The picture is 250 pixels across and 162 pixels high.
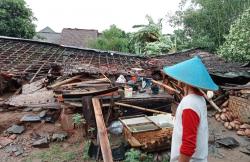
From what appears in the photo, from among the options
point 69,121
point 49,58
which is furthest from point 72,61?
point 69,121

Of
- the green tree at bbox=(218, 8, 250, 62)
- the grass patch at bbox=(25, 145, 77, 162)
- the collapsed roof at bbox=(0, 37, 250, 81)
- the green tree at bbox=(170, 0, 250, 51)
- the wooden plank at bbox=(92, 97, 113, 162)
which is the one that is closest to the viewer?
the wooden plank at bbox=(92, 97, 113, 162)

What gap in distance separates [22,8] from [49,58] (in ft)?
33.8

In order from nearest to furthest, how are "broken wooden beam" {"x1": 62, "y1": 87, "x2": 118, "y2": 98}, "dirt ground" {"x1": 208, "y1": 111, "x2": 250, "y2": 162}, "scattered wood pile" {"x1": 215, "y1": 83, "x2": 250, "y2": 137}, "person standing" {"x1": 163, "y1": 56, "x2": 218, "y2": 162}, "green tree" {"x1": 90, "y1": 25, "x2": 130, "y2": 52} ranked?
"person standing" {"x1": 163, "y1": 56, "x2": 218, "y2": 162} < "broken wooden beam" {"x1": 62, "y1": 87, "x2": 118, "y2": 98} < "dirt ground" {"x1": 208, "y1": 111, "x2": 250, "y2": 162} < "scattered wood pile" {"x1": 215, "y1": 83, "x2": 250, "y2": 137} < "green tree" {"x1": 90, "y1": 25, "x2": 130, "y2": 52}

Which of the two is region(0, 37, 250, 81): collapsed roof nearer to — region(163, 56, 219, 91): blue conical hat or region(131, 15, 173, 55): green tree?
region(131, 15, 173, 55): green tree

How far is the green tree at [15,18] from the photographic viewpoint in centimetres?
1802

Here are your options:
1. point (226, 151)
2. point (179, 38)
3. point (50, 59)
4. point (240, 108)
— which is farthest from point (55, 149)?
point (179, 38)

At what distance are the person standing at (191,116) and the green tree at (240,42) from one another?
30.8ft

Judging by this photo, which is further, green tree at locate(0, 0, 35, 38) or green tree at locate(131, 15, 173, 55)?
green tree at locate(131, 15, 173, 55)

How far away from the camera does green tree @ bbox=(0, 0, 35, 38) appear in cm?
1802

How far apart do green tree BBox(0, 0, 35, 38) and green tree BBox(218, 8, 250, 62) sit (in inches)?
539

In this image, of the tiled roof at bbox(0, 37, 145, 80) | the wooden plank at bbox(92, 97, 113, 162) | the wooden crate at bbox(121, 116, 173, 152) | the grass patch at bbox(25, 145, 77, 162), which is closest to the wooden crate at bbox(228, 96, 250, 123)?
the tiled roof at bbox(0, 37, 145, 80)

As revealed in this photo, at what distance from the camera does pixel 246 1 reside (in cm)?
1642

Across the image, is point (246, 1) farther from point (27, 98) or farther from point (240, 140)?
point (27, 98)

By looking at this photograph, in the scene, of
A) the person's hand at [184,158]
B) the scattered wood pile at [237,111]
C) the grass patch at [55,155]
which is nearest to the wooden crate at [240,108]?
the scattered wood pile at [237,111]
